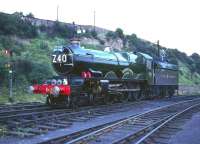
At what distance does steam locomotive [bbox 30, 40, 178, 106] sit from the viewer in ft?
67.0

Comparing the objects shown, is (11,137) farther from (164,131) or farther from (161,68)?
(161,68)

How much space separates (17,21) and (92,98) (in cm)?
3149

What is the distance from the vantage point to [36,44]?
47594 millimetres

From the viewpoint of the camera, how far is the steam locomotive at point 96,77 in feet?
67.0

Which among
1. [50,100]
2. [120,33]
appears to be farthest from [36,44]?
[120,33]

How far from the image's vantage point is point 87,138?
11438mm

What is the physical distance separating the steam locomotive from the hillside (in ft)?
22.8

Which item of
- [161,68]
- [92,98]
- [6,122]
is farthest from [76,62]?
[161,68]

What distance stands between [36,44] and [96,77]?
26.7 m

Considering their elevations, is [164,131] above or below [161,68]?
below

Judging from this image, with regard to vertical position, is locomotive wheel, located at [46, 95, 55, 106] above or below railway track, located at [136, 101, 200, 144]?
above

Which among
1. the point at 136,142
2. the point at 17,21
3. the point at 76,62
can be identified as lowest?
the point at 136,142

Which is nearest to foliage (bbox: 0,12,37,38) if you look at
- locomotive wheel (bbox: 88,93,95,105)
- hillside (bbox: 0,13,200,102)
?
hillside (bbox: 0,13,200,102)

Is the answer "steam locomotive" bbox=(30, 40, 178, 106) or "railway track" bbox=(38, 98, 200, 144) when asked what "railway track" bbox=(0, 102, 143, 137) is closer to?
"railway track" bbox=(38, 98, 200, 144)
